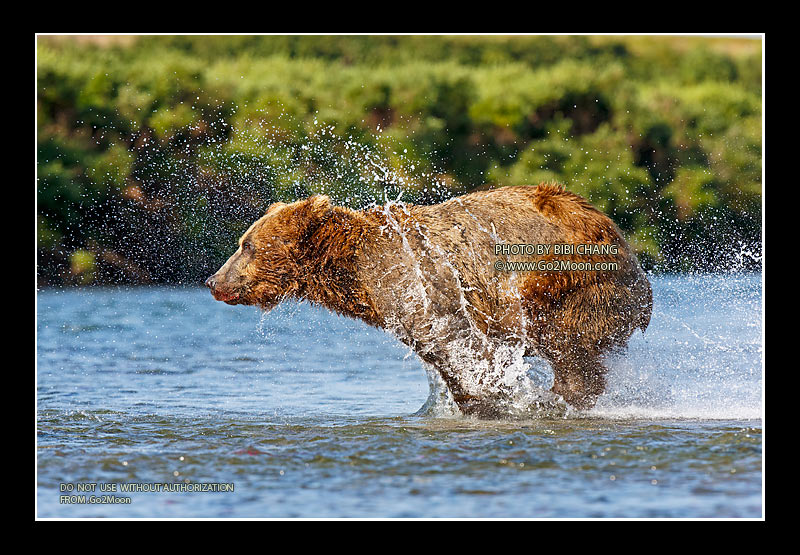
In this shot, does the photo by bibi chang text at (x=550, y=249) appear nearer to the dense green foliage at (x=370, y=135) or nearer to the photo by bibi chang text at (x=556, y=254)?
the photo by bibi chang text at (x=556, y=254)

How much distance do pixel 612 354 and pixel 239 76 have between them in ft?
34.6

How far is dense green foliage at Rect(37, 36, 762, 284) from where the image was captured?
15703 millimetres

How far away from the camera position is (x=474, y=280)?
26.1 ft

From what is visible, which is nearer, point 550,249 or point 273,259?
point 550,249

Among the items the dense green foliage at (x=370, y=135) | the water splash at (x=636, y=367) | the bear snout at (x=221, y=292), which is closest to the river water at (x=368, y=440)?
the water splash at (x=636, y=367)

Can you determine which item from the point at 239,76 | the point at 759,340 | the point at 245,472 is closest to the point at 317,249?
the point at 245,472

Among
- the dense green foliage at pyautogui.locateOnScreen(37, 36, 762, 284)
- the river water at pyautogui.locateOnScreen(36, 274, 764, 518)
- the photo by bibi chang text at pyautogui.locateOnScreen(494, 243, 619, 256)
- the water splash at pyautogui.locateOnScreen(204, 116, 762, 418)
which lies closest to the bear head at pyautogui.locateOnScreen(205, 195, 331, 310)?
the river water at pyautogui.locateOnScreen(36, 274, 764, 518)

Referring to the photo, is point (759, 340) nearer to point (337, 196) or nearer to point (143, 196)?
point (337, 196)

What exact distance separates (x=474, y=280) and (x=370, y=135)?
31.5 ft

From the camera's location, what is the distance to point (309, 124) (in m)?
16.9

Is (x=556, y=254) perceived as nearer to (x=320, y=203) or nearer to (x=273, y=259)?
(x=320, y=203)

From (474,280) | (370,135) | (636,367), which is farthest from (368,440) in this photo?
(370,135)

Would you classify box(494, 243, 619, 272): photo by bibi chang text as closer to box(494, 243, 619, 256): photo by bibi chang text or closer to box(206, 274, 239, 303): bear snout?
box(494, 243, 619, 256): photo by bibi chang text

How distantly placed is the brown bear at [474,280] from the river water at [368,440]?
28 cm
